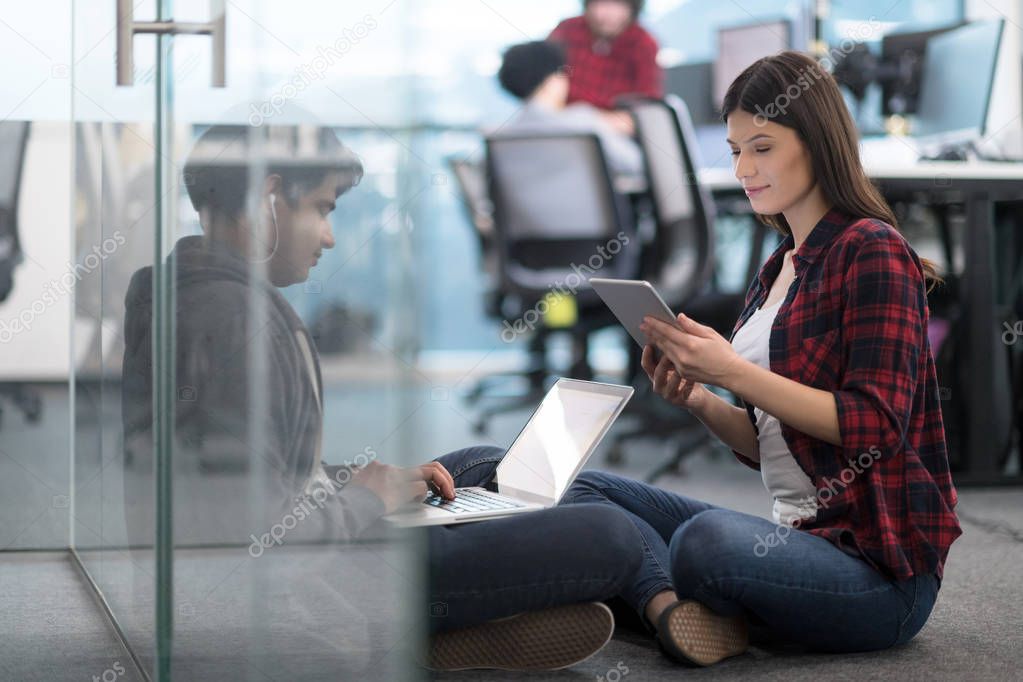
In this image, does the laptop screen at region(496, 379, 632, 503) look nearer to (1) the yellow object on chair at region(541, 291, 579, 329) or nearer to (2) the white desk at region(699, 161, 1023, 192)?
(2) the white desk at region(699, 161, 1023, 192)

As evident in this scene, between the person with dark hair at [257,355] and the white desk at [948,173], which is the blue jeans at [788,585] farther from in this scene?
the white desk at [948,173]

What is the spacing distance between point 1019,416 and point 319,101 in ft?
8.15

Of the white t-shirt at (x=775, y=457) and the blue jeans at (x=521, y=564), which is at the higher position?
the white t-shirt at (x=775, y=457)

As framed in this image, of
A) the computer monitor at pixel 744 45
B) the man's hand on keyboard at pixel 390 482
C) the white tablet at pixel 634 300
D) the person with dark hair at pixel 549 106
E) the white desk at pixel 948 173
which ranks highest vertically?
the computer monitor at pixel 744 45

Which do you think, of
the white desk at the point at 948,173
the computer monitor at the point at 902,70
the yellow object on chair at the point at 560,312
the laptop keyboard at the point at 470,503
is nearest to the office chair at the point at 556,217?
the yellow object on chair at the point at 560,312

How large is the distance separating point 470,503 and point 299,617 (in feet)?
1.26

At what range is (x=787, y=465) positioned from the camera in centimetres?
146

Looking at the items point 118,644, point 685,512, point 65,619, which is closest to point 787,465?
point 685,512

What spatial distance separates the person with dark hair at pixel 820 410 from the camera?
1313mm

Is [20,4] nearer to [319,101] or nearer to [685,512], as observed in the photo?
[319,101]

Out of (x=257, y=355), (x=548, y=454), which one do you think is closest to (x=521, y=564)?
(x=548, y=454)

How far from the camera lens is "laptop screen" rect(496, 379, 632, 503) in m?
1.45

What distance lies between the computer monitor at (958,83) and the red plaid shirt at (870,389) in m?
1.95

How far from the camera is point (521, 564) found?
4.39 ft
